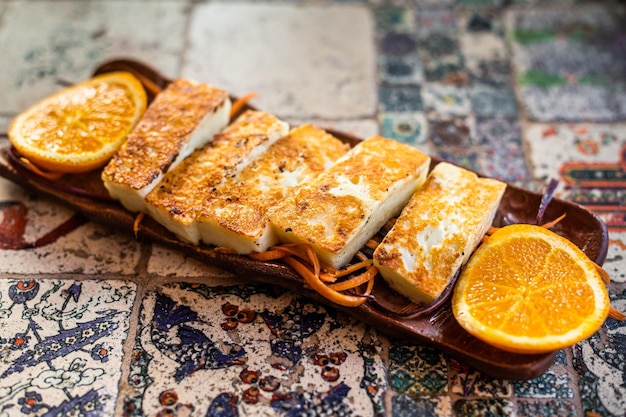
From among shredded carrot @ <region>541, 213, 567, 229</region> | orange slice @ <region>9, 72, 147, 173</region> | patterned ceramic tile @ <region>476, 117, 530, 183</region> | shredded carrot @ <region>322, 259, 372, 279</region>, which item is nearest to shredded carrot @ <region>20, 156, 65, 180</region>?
orange slice @ <region>9, 72, 147, 173</region>

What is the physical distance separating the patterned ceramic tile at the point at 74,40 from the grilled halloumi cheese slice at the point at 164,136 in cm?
98

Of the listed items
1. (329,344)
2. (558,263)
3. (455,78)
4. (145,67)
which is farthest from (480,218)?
(145,67)

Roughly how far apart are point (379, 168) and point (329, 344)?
0.75 m

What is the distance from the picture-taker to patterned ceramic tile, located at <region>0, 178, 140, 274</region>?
3129 mm

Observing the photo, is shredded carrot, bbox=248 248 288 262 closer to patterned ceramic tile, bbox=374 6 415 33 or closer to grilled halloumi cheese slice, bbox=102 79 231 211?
grilled halloumi cheese slice, bbox=102 79 231 211

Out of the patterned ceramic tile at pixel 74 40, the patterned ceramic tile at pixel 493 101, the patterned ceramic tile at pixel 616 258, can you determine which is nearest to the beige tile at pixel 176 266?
the patterned ceramic tile at pixel 74 40

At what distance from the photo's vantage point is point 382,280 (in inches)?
110

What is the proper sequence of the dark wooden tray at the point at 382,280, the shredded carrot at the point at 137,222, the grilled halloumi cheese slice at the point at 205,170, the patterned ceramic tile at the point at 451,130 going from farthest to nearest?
the patterned ceramic tile at the point at 451,130 → the shredded carrot at the point at 137,222 → the grilled halloumi cheese slice at the point at 205,170 → the dark wooden tray at the point at 382,280

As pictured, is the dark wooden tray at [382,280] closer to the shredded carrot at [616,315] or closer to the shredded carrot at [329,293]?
the shredded carrot at [329,293]

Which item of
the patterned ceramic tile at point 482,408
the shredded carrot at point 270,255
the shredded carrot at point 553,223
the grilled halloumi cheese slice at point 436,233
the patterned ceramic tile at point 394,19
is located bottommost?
the patterned ceramic tile at point 482,408

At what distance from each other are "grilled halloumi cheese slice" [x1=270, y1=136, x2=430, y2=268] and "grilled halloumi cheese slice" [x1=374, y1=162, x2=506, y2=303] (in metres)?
0.09

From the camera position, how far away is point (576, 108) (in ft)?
13.0

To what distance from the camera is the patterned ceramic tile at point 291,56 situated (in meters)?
4.05

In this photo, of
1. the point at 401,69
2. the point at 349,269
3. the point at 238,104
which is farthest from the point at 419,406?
the point at 401,69
